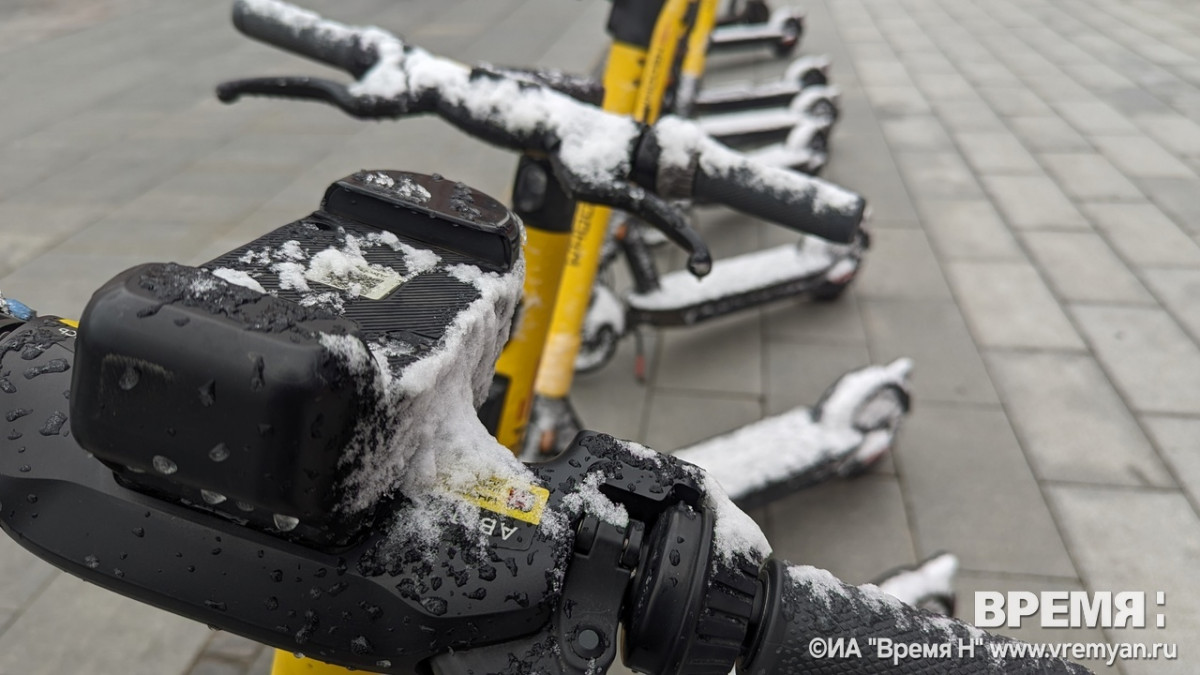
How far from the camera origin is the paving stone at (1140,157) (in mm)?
4125

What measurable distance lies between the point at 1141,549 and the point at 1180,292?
1.56 meters

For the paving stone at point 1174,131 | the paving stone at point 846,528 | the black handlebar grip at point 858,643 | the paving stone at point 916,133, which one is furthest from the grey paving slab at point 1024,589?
the paving stone at point 1174,131

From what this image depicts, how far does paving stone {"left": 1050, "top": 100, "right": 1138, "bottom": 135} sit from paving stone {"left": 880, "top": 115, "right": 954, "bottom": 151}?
2.53 feet

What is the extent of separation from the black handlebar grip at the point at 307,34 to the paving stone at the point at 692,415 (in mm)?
1596

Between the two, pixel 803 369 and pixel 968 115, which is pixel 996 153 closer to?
pixel 968 115

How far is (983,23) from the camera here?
7012 mm

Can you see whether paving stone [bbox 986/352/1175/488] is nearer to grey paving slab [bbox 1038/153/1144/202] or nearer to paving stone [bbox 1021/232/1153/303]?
paving stone [bbox 1021/232/1153/303]

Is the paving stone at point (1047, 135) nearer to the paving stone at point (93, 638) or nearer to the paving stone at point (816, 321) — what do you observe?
the paving stone at point (816, 321)

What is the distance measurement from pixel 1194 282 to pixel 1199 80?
119 inches

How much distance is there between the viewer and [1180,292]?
3.17 metres

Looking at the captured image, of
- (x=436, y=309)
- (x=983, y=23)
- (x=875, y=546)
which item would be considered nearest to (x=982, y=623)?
(x=875, y=546)

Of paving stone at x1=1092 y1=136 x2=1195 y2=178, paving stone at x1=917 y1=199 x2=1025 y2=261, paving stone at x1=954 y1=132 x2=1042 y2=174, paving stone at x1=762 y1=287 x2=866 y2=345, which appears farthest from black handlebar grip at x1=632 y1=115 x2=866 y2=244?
paving stone at x1=1092 y1=136 x2=1195 y2=178

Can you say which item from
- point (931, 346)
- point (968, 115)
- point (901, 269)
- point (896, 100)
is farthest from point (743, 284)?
point (896, 100)

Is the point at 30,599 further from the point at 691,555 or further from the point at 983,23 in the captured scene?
the point at 983,23
